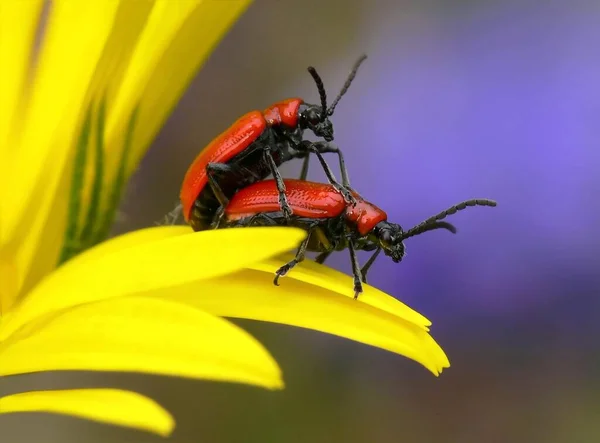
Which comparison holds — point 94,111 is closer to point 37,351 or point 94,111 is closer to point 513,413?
point 37,351

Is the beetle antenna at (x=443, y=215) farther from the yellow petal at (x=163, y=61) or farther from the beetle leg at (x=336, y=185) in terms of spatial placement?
the yellow petal at (x=163, y=61)

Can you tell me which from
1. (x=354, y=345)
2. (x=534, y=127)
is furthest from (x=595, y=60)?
(x=354, y=345)

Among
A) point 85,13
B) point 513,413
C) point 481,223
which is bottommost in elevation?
point 513,413

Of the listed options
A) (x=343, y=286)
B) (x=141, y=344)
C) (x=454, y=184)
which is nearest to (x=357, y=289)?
(x=343, y=286)

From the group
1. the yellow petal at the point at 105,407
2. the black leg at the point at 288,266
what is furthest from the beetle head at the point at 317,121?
the yellow petal at the point at 105,407

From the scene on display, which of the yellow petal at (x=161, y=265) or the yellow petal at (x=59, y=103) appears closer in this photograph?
the yellow petal at (x=161, y=265)

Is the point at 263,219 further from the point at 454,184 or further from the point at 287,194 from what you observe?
the point at 454,184

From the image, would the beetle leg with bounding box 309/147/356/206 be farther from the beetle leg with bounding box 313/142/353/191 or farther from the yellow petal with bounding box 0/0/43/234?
the yellow petal with bounding box 0/0/43/234
